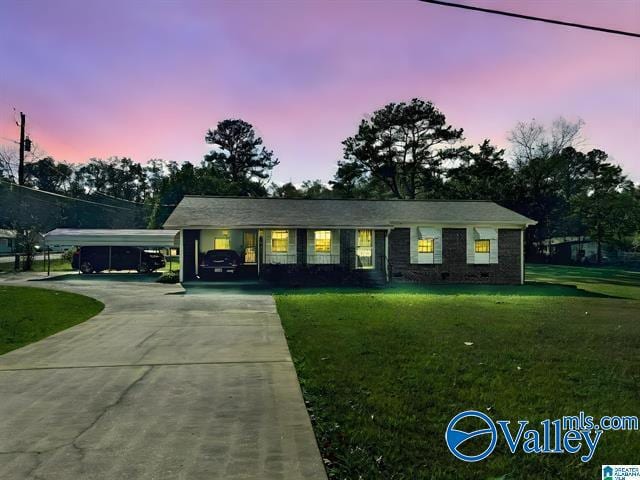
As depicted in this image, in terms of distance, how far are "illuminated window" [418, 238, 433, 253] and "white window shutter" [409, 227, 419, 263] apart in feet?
0.94

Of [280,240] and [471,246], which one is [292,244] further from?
[471,246]

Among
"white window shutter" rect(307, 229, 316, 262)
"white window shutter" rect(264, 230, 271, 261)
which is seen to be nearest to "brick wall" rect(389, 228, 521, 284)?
"white window shutter" rect(307, 229, 316, 262)

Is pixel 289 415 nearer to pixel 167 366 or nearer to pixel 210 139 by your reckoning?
pixel 167 366

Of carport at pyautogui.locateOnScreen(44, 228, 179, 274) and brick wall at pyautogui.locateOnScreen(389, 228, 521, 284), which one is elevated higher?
carport at pyautogui.locateOnScreen(44, 228, 179, 274)

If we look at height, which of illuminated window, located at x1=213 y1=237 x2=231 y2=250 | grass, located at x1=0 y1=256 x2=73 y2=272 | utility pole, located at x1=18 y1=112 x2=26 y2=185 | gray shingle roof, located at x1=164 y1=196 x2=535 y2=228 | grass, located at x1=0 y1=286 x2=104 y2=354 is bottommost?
grass, located at x1=0 y1=286 x2=104 y2=354

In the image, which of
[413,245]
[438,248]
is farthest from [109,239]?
[438,248]

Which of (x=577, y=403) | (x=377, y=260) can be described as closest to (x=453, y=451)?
(x=577, y=403)

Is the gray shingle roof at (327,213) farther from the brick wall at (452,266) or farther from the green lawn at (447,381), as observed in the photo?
the green lawn at (447,381)

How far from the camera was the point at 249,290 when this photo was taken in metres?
19.5

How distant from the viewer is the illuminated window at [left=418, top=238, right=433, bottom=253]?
973 inches

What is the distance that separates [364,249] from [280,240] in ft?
14.8

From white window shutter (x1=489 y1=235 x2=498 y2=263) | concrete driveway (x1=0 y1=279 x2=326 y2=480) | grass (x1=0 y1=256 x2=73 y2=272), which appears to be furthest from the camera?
grass (x1=0 y1=256 x2=73 y2=272)

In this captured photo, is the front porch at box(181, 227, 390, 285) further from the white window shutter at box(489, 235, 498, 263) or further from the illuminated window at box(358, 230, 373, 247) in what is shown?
the white window shutter at box(489, 235, 498, 263)

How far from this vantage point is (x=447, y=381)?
5.91 m
